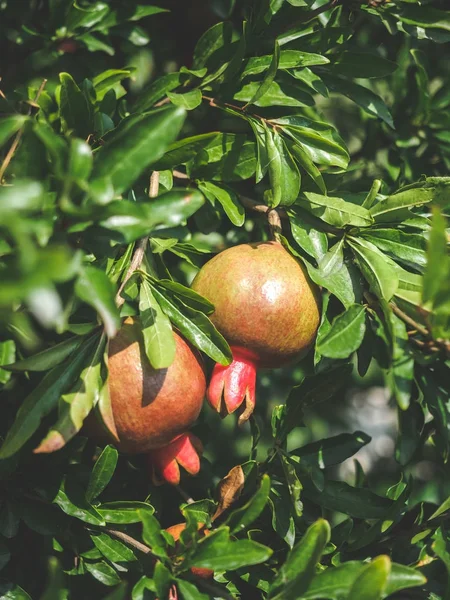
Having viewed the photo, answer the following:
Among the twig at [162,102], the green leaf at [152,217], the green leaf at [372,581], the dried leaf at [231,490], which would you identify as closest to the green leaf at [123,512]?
the dried leaf at [231,490]

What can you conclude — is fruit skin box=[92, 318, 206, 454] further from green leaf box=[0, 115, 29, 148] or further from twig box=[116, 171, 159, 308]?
green leaf box=[0, 115, 29, 148]

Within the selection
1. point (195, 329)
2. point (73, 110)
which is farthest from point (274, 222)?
point (73, 110)

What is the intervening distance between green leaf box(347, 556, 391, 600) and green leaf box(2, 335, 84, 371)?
476mm

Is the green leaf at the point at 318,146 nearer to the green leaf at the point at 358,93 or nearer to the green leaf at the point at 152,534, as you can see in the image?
the green leaf at the point at 358,93

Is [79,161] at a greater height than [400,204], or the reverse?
[79,161]

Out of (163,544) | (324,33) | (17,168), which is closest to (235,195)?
(324,33)

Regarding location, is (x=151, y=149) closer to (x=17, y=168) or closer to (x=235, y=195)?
(x=17, y=168)

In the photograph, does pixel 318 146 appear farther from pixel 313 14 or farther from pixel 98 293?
→ pixel 98 293

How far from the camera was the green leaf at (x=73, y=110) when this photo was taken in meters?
1.11

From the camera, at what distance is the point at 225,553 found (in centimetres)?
98

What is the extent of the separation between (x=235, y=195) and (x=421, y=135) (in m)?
0.61

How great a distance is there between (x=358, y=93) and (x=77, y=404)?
2.65 ft

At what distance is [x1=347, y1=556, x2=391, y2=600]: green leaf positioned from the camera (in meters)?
0.90

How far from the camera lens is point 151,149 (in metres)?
0.88
